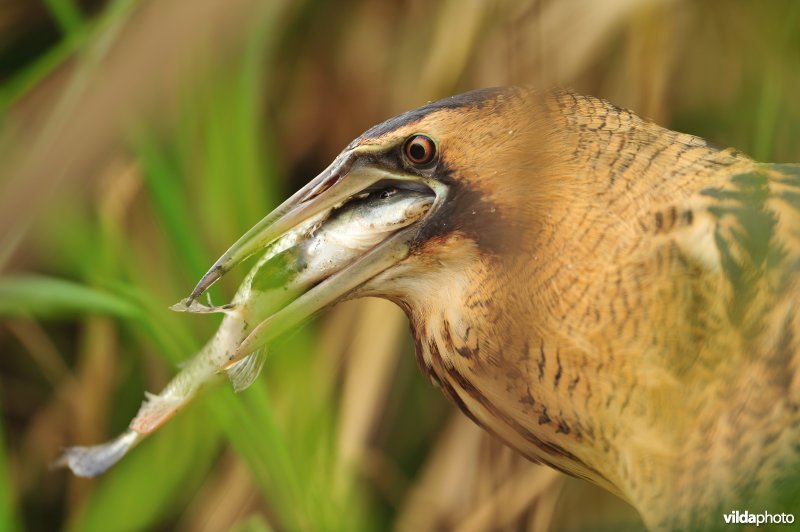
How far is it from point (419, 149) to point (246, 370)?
0.33m

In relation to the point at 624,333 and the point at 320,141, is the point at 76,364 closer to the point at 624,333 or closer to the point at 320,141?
the point at 320,141

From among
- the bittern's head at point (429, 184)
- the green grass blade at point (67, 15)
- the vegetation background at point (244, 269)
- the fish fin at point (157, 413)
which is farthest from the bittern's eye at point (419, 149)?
the green grass blade at point (67, 15)

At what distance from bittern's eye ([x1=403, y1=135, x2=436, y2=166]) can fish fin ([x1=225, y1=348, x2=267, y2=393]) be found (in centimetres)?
29

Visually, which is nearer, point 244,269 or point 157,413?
point 157,413

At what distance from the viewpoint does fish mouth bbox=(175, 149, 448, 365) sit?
1.18 meters

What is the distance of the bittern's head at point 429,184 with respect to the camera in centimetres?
117

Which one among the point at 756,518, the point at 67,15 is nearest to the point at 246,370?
the point at 756,518

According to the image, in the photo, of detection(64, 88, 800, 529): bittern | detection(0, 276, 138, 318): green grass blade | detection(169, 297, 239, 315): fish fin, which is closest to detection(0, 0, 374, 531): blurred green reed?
detection(0, 276, 138, 318): green grass blade

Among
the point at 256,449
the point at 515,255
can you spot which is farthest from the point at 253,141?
the point at 515,255

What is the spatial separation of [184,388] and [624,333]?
1.70ft

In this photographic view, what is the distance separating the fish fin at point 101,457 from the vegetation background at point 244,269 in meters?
0.21

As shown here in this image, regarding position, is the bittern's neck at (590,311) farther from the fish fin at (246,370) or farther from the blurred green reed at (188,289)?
the blurred green reed at (188,289)

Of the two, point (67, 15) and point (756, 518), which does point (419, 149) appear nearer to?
point (756, 518)

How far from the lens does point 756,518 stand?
1092mm
